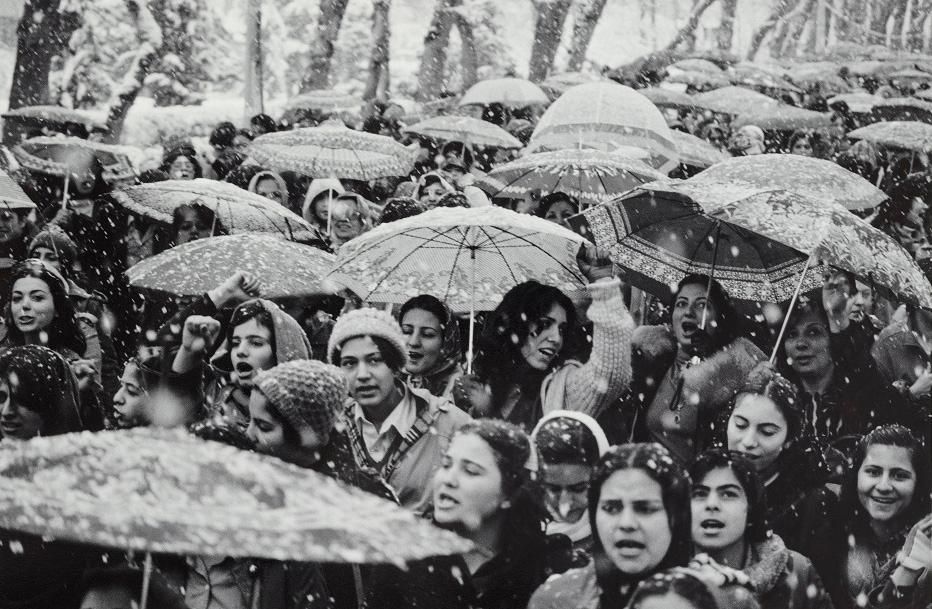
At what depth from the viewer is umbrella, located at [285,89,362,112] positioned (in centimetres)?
1753

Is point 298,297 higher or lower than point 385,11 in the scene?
lower

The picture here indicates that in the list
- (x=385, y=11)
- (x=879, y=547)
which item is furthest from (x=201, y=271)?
(x=385, y=11)

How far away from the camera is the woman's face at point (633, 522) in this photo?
139 inches

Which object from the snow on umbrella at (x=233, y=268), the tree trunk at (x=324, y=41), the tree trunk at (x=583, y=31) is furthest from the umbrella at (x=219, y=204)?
the tree trunk at (x=583, y=31)

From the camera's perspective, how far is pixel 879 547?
15.0ft

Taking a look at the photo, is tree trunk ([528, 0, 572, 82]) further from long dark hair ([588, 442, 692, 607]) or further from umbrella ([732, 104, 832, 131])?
long dark hair ([588, 442, 692, 607])

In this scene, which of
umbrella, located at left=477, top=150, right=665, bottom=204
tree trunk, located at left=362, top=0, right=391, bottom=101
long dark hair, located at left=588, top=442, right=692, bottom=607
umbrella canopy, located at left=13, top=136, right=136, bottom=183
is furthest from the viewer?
tree trunk, located at left=362, top=0, right=391, bottom=101

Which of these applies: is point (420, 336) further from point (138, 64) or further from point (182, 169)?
point (138, 64)

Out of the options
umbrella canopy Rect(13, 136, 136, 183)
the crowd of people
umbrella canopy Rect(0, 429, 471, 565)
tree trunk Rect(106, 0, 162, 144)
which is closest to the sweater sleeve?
the crowd of people

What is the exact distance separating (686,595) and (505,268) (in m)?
2.87

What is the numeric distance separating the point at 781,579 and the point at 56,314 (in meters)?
3.61

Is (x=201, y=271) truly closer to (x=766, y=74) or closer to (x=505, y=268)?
(x=505, y=268)

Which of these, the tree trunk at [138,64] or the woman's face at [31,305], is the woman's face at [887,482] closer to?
the woman's face at [31,305]

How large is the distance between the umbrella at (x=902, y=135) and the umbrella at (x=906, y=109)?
15.3ft
